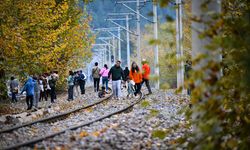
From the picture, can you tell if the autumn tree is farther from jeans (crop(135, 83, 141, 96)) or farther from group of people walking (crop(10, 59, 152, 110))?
jeans (crop(135, 83, 141, 96))

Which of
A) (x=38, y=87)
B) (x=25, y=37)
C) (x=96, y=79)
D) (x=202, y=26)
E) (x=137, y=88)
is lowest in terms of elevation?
(x=137, y=88)

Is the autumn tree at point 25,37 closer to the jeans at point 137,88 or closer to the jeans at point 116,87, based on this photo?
the jeans at point 116,87

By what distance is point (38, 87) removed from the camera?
93.2 ft

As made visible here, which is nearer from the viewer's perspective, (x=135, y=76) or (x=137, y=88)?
(x=135, y=76)

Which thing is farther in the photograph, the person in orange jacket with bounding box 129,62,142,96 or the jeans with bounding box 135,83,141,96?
the jeans with bounding box 135,83,141,96

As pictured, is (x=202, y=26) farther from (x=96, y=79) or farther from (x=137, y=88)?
(x=96, y=79)

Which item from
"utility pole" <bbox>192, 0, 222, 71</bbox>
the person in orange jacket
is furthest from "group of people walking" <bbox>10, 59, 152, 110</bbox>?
"utility pole" <bbox>192, 0, 222, 71</bbox>

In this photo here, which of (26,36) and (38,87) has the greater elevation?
(26,36)

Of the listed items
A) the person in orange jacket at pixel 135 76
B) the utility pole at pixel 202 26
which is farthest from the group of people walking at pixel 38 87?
the utility pole at pixel 202 26

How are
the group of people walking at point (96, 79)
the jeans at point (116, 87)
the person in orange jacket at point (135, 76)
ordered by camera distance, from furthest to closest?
the jeans at point (116, 87) < the person in orange jacket at point (135, 76) < the group of people walking at point (96, 79)

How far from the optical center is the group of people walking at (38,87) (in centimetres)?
2605

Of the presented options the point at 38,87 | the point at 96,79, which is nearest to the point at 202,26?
the point at 38,87

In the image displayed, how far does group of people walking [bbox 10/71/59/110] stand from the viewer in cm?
2605

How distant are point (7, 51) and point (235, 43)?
20.1 m
